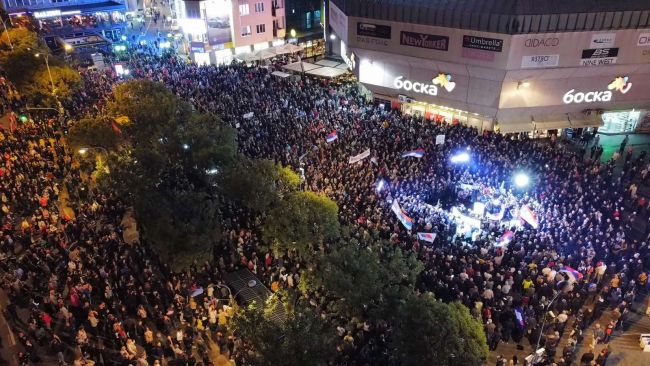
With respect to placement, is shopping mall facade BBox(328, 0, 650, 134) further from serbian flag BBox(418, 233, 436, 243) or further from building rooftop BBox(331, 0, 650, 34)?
serbian flag BBox(418, 233, 436, 243)

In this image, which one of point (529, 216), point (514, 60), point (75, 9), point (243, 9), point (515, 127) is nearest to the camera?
point (529, 216)

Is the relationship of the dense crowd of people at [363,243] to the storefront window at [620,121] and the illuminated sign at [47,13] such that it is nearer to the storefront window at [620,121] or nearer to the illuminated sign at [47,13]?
the storefront window at [620,121]

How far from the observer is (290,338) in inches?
520

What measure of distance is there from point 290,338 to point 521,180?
681 inches

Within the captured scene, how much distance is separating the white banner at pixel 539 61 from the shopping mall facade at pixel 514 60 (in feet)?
0.21

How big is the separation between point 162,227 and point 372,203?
10460 millimetres

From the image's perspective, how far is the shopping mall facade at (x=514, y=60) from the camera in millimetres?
30469

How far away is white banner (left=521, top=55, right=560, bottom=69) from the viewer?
31.3 metres

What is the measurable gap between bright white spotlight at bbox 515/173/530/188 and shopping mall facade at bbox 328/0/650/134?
29.0 feet

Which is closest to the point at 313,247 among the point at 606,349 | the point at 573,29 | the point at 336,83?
the point at 606,349

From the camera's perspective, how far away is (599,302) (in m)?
18.9

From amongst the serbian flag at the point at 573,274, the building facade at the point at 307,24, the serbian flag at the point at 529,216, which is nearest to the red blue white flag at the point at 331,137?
the serbian flag at the point at 529,216

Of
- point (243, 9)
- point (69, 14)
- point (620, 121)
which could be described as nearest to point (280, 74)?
point (243, 9)

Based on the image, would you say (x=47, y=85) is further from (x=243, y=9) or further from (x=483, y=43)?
(x=483, y=43)
